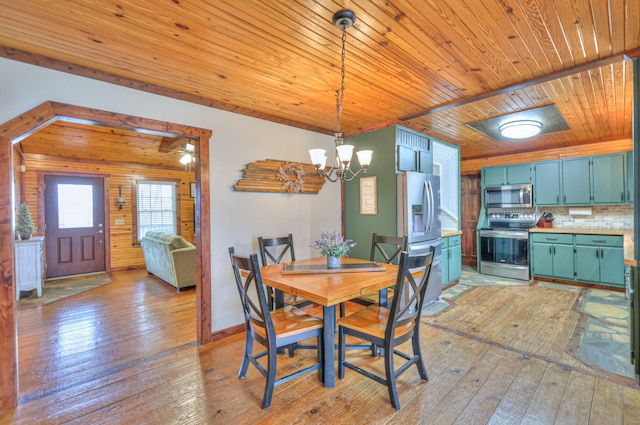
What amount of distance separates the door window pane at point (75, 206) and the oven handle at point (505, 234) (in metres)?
7.97

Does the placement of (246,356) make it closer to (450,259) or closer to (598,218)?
(450,259)

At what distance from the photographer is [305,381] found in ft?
7.49

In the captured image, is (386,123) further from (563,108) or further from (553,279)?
(553,279)

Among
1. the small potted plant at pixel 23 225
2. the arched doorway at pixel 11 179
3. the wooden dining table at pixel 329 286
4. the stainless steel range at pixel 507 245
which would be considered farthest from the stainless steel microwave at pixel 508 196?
the small potted plant at pixel 23 225

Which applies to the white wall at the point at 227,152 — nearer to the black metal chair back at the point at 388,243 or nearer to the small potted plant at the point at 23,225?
the black metal chair back at the point at 388,243

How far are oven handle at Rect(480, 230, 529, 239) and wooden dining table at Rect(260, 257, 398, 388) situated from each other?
12.8 feet

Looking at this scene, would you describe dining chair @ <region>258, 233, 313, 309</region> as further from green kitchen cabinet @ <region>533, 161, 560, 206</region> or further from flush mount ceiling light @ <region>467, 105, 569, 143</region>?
green kitchen cabinet @ <region>533, 161, 560, 206</region>

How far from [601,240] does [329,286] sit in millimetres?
4994

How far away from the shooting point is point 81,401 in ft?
6.79

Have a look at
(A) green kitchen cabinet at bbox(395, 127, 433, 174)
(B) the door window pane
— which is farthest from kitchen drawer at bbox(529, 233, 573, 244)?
(B) the door window pane

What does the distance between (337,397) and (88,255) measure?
251 inches

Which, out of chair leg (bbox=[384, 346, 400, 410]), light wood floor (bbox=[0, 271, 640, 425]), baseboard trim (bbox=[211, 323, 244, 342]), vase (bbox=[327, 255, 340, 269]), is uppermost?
vase (bbox=[327, 255, 340, 269])

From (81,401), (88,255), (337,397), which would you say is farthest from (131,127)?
(88,255)

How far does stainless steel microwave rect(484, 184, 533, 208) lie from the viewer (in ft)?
18.0
